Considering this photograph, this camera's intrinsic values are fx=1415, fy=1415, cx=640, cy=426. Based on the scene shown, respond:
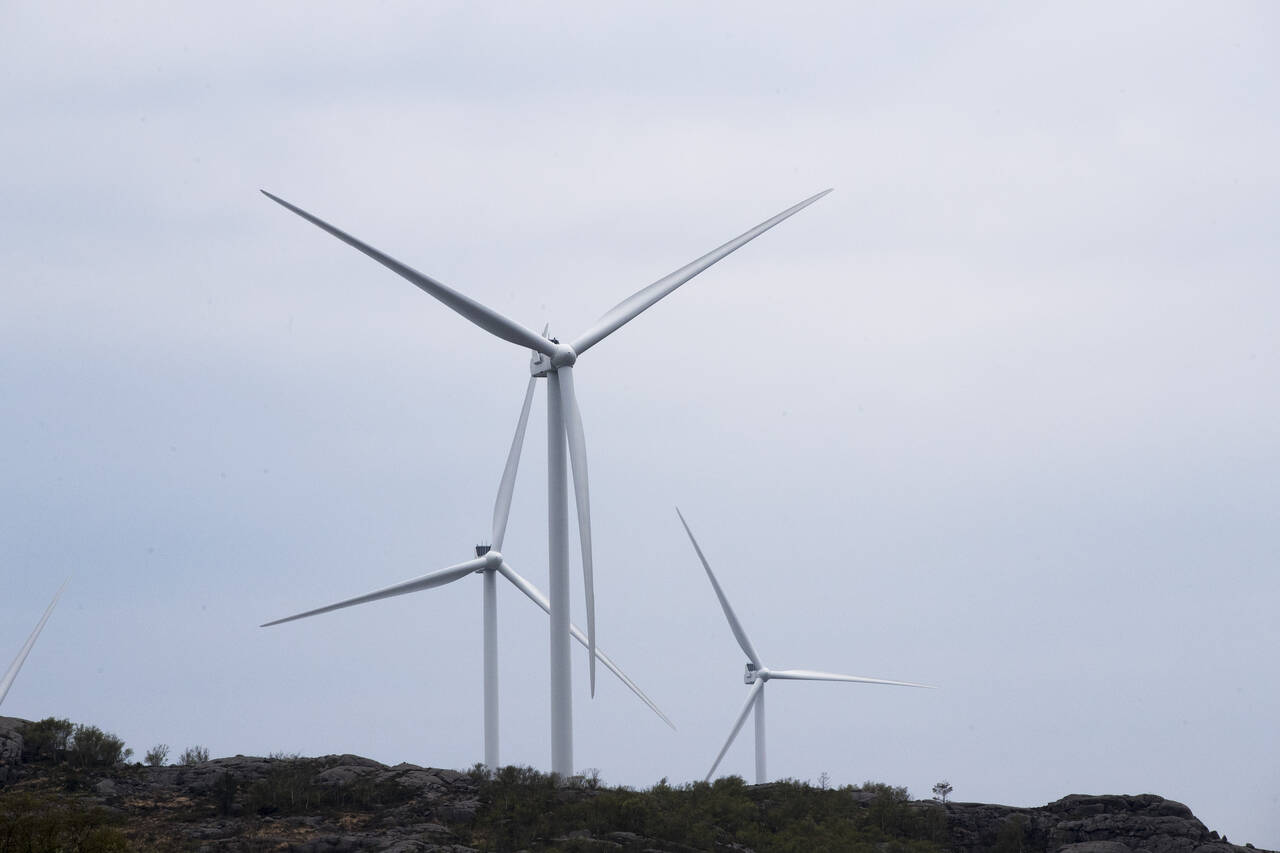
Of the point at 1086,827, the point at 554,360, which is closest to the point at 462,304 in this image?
the point at 554,360

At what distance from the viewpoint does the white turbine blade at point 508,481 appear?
61194 mm

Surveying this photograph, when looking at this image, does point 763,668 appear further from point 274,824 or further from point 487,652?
point 274,824

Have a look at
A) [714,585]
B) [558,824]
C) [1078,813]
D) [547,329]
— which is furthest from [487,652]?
[1078,813]

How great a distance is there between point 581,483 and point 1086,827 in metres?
20.6

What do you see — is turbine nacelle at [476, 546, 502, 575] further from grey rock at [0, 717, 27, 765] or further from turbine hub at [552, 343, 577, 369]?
grey rock at [0, 717, 27, 765]

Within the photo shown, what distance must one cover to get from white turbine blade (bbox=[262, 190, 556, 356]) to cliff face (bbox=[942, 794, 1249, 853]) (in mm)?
21941

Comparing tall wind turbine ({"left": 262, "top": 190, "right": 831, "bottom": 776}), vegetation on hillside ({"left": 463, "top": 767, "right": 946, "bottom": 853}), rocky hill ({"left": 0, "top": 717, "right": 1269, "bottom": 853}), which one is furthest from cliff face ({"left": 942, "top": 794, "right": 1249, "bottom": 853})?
tall wind turbine ({"left": 262, "top": 190, "right": 831, "bottom": 776})

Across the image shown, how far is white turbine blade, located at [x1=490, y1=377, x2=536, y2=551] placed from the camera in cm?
6119

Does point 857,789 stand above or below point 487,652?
below

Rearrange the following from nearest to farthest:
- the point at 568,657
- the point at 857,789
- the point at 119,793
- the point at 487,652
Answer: the point at 119,793, the point at 568,657, the point at 857,789, the point at 487,652

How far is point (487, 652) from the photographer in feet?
210

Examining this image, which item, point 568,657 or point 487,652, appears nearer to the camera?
point 568,657

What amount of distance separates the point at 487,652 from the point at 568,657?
51.5ft

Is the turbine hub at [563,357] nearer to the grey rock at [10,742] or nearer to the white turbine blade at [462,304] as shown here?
the white turbine blade at [462,304]
